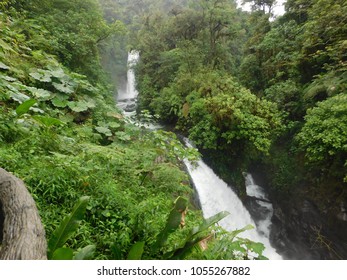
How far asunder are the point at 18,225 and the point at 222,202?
767cm

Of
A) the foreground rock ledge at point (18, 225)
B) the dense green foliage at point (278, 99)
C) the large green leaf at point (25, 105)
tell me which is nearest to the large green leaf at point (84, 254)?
the foreground rock ledge at point (18, 225)

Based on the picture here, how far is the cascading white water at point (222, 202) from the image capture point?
27.3 feet

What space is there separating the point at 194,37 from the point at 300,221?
41.9 feet

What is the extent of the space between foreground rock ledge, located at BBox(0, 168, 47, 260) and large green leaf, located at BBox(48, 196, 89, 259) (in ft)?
0.73

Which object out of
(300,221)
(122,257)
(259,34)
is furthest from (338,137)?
(259,34)

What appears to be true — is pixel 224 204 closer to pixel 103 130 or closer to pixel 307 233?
pixel 307 233

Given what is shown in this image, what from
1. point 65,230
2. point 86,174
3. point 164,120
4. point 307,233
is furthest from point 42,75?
point 307,233

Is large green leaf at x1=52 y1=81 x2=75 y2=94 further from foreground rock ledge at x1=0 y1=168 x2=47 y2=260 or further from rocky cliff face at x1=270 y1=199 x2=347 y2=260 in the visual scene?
rocky cliff face at x1=270 y1=199 x2=347 y2=260

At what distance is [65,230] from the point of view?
2.20 metres

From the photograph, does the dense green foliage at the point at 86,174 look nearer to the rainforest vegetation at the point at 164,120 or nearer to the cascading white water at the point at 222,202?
the rainforest vegetation at the point at 164,120

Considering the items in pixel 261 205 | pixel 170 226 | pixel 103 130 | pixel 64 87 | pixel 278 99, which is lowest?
pixel 261 205

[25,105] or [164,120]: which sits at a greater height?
[25,105]

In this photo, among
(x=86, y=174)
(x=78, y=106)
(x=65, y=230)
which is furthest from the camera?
(x=78, y=106)

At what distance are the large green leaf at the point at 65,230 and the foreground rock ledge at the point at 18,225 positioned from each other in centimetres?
22
